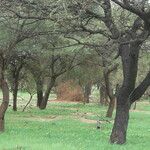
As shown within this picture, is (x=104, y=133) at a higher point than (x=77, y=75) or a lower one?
lower

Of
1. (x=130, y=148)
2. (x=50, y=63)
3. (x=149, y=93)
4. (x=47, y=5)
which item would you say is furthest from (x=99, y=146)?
(x=149, y=93)

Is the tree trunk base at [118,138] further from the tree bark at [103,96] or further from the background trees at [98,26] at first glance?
the tree bark at [103,96]

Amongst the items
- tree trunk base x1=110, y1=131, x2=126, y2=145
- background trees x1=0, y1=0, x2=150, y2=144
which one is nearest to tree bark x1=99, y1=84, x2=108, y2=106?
background trees x1=0, y1=0, x2=150, y2=144

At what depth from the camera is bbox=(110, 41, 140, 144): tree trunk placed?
1789 cm

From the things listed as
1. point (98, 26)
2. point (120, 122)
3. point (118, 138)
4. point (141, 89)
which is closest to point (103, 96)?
point (98, 26)

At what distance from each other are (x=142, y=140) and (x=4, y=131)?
5.67 m

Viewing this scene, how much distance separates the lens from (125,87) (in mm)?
18094

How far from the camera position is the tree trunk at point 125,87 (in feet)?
58.7

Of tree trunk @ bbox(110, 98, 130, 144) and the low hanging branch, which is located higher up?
the low hanging branch

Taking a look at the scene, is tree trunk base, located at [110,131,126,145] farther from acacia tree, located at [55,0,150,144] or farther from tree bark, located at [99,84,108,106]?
tree bark, located at [99,84,108,106]

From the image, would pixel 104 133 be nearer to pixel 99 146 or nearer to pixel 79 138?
pixel 79 138

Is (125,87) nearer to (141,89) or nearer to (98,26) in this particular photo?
(141,89)

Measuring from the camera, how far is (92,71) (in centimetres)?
4097

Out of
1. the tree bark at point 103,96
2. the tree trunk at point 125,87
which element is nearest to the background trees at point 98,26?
the tree trunk at point 125,87
